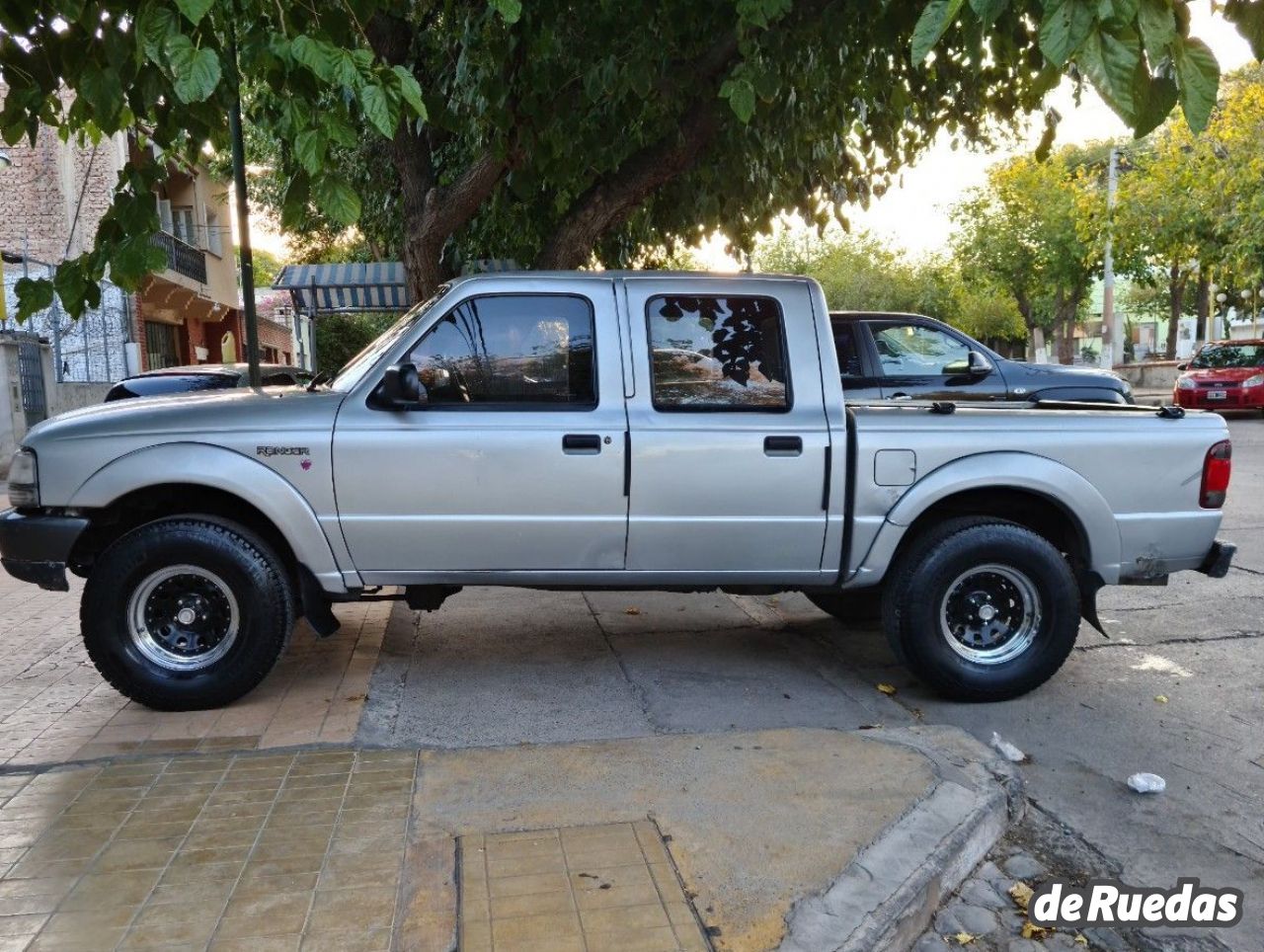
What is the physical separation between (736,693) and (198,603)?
2.64 m

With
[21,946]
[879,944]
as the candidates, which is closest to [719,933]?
[879,944]

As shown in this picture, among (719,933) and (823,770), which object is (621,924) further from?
(823,770)

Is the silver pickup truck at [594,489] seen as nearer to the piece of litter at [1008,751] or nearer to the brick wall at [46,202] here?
the piece of litter at [1008,751]

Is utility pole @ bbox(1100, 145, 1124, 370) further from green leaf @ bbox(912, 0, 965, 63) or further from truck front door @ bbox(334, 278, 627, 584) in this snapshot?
green leaf @ bbox(912, 0, 965, 63)

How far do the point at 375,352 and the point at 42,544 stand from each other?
5.70 ft

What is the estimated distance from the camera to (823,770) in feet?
13.4

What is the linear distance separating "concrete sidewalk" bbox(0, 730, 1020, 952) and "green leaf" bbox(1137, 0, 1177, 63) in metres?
2.44

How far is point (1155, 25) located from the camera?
2.42m

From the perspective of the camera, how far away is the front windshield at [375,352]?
16.3 feet

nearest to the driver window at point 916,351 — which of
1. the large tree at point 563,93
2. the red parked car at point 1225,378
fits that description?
the large tree at point 563,93

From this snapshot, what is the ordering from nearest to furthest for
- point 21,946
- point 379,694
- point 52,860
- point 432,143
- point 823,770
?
point 21,946
point 52,860
point 823,770
point 379,694
point 432,143

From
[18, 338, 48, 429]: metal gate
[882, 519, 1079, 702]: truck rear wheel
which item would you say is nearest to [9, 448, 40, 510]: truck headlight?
[882, 519, 1079, 702]: truck rear wheel

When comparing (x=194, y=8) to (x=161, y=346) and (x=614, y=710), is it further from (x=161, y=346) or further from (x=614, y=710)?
(x=161, y=346)

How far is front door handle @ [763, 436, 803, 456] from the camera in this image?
16.0 feet
